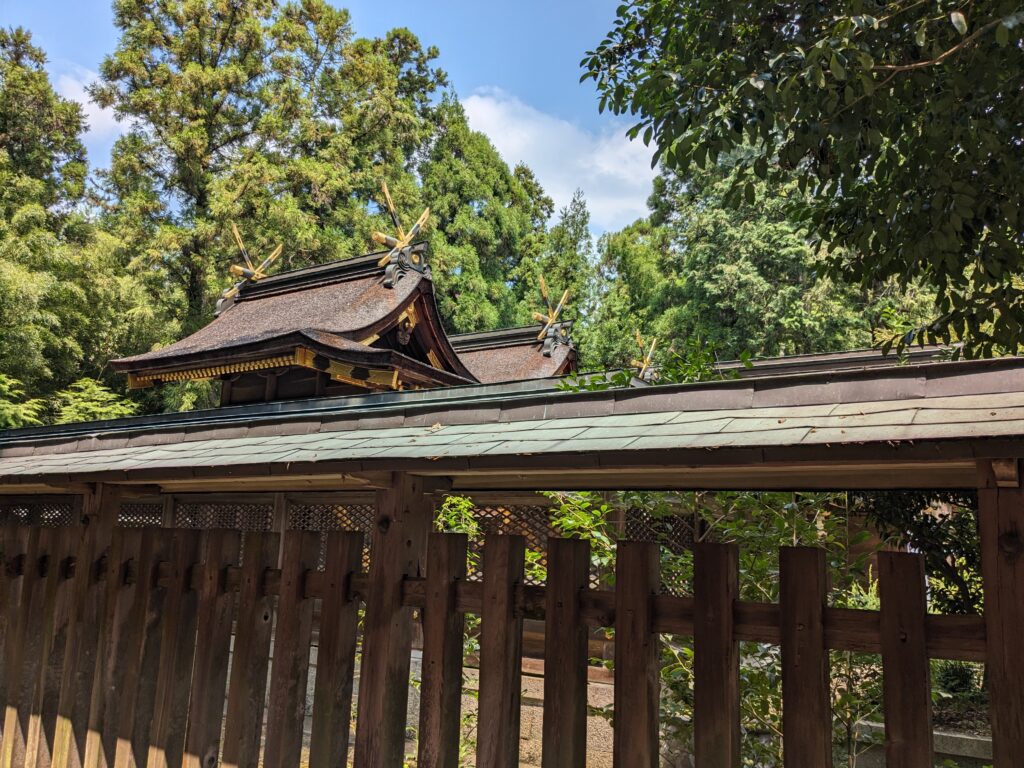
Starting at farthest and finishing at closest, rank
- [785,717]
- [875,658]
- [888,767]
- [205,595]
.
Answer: [875,658]
[205,595]
[785,717]
[888,767]

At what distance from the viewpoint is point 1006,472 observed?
1.70 meters

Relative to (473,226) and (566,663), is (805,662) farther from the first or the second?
(473,226)

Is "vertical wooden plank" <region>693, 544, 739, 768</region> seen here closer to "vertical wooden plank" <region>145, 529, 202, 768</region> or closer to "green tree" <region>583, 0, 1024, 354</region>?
"green tree" <region>583, 0, 1024, 354</region>

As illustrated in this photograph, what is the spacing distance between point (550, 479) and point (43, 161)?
27.1 m

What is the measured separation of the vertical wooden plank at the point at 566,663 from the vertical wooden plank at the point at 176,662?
170 centimetres

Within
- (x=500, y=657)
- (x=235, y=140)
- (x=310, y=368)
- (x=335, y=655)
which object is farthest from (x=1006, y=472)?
(x=235, y=140)

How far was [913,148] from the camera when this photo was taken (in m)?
3.82

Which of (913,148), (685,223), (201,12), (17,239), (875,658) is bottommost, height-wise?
(875,658)

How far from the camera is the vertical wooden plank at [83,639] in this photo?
3381 mm

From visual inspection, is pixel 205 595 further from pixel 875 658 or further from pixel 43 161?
pixel 43 161

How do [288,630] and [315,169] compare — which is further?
[315,169]

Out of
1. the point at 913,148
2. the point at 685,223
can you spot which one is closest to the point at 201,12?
the point at 685,223

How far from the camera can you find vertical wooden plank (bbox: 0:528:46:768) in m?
3.65

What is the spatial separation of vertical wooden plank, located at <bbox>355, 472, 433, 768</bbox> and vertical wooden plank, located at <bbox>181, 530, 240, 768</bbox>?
74 cm
